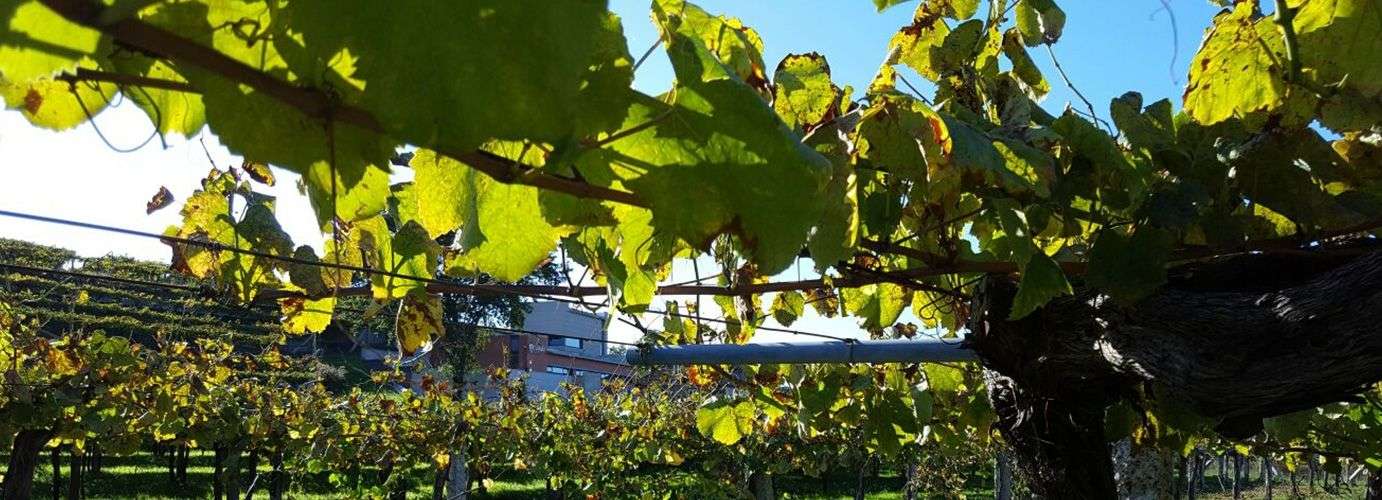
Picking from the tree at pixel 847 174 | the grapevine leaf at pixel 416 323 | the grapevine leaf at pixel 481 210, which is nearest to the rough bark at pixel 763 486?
the tree at pixel 847 174

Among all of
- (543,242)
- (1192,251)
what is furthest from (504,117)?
(1192,251)

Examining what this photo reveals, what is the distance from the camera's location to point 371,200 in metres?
0.84

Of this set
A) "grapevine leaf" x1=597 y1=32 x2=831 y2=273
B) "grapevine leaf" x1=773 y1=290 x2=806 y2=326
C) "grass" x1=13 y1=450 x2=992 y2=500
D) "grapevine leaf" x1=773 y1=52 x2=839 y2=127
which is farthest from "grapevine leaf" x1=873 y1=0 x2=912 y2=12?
"grass" x1=13 y1=450 x2=992 y2=500

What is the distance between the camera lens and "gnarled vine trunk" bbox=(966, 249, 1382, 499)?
1.21 meters

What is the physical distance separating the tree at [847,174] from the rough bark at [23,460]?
7.70 m

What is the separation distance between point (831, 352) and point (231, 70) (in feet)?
6.50

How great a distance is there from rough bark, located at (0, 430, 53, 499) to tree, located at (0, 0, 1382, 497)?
7701 millimetres

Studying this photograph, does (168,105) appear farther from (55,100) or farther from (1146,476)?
(1146,476)

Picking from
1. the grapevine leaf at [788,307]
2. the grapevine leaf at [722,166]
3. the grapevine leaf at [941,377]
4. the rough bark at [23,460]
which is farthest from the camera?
the rough bark at [23,460]

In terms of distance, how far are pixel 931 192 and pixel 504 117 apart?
2.87 feet

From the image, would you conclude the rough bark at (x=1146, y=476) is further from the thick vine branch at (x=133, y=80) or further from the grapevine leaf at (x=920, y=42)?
the thick vine branch at (x=133, y=80)

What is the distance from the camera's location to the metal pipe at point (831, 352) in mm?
2209

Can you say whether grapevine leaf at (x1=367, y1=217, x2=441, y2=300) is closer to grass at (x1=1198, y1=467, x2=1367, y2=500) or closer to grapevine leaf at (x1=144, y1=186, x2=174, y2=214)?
grapevine leaf at (x1=144, y1=186, x2=174, y2=214)

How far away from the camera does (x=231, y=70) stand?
1.30 ft
